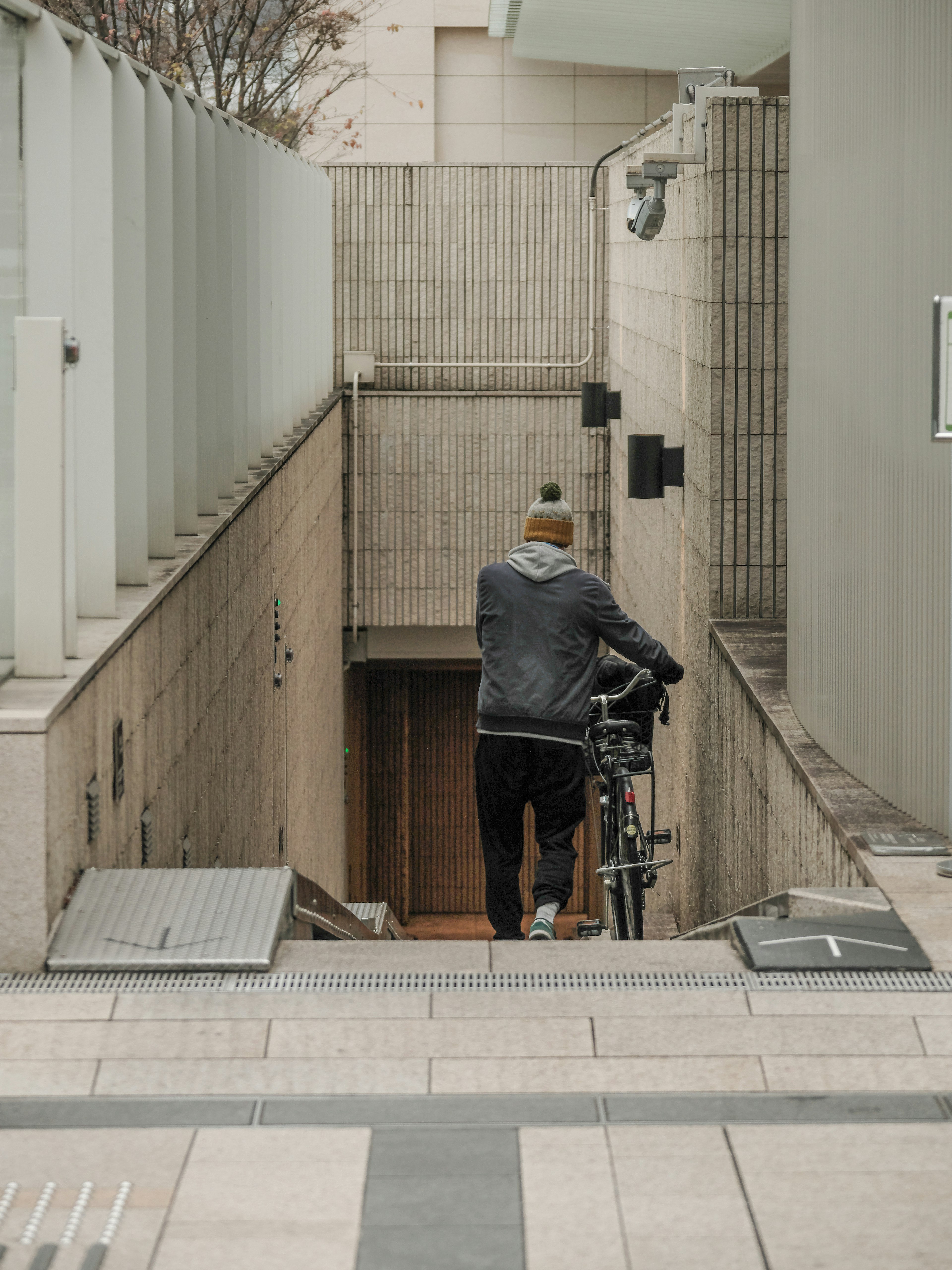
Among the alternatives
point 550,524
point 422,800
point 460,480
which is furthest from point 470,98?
point 550,524

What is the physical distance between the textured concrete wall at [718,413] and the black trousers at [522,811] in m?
1.02

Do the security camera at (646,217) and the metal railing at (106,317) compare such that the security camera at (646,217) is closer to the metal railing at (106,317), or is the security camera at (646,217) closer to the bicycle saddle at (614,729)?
the metal railing at (106,317)

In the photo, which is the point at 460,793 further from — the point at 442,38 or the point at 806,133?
the point at 806,133

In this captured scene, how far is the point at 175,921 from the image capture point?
13.4ft

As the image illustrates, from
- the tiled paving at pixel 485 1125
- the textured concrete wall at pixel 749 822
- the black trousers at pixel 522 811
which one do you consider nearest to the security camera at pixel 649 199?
the textured concrete wall at pixel 749 822

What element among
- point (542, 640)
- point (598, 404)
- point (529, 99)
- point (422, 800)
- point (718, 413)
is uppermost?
point (529, 99)

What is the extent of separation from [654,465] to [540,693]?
3.15 metres

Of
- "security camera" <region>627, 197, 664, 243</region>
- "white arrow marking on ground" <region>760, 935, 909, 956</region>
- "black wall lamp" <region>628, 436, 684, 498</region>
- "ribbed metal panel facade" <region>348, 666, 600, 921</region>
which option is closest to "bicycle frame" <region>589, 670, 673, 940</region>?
"white arrow marking on ground" <region>760, 935, 909, 956</region>

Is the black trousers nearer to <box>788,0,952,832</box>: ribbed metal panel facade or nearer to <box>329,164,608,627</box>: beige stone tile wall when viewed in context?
<box>788,0,952,832</box>: ribbed metal panel facade

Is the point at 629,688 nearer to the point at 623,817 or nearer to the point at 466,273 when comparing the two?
the point at 623,817

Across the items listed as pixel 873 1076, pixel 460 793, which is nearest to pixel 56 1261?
pixel 873 1076

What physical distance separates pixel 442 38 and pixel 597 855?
12.1m

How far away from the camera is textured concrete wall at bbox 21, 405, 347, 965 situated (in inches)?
171

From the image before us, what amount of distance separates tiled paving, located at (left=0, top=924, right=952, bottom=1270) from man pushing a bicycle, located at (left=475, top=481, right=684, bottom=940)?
1720 millimetres
